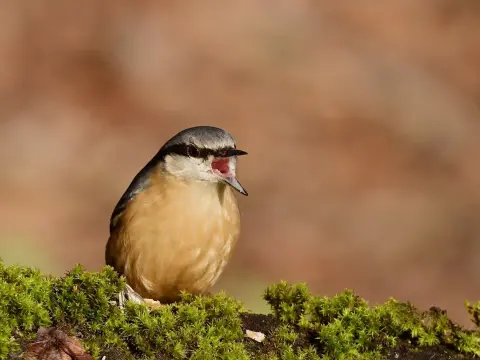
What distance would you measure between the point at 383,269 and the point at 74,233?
128 inches

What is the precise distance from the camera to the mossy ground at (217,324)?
4082 millimetres

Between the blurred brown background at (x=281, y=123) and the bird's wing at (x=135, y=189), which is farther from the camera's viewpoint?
the blurred brown background at (x=281, y=123)

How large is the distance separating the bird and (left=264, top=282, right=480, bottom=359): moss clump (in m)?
0.61

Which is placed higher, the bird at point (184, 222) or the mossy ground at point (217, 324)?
the bird at point (184, 222)

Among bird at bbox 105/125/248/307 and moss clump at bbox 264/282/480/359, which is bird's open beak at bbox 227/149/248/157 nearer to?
bird at bbox 105/125/248/307

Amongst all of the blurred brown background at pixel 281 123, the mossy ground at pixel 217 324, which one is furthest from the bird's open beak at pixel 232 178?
the blurred brown background at pixel 281 123

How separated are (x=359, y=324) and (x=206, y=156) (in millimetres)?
1343

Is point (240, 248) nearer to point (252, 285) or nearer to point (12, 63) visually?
point (252, 285)

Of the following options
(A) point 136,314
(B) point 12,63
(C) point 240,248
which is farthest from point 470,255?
(A) point 136,314

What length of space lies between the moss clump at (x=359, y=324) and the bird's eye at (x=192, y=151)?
0.93 m

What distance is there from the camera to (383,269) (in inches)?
424

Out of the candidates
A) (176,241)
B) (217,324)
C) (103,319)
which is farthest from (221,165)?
(103,319)

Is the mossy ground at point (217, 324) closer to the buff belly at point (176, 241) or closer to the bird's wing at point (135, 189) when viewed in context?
the buff belly at point (176, 241)

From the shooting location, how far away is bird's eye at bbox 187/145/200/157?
17.8 ft
